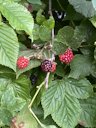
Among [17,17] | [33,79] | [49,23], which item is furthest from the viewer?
[33,79]

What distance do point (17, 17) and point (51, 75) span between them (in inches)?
9.1

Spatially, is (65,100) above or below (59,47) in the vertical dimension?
below

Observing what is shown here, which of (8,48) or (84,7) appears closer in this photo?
(8,48)

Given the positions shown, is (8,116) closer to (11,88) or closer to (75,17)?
(11,88)

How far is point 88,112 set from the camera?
1105 millimetres

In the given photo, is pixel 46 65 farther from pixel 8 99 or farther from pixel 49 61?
pixel 8 99

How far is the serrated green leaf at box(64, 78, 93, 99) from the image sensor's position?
1052mm

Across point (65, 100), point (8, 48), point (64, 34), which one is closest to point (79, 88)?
point (65, 100)

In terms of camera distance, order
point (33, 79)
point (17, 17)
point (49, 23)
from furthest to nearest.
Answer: point (33, 79)
point (49, 23)
point (17, 17)

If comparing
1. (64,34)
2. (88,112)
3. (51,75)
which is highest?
(64,34)

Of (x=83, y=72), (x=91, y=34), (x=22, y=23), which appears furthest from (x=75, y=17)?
(x=22, y=23)

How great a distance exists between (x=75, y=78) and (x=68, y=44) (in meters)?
0.10

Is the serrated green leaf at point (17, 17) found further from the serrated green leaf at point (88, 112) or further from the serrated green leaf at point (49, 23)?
the serrated green leaf at point (88, 112)

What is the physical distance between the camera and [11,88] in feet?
3.43
